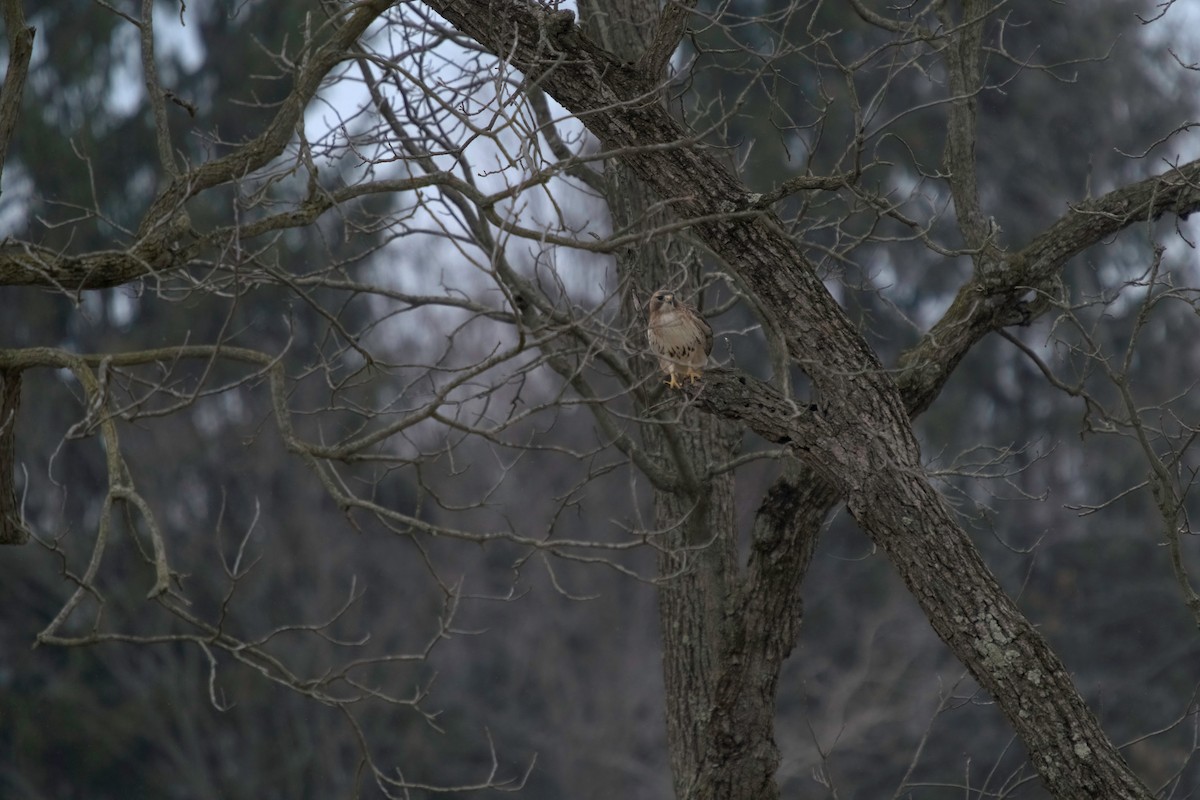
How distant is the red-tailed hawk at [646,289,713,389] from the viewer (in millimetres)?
4562

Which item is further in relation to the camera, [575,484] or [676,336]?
[575,484]

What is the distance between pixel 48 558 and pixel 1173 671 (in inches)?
540

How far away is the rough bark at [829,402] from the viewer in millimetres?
3684

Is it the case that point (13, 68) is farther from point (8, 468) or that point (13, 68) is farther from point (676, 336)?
point (676, 336)

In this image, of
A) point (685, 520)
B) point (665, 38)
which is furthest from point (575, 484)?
point (665, 38)

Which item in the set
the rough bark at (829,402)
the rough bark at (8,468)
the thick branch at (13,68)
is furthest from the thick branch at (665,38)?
the rough bark at (8,468)

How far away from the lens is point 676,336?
4.61 meters

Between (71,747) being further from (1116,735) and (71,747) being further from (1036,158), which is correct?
(1036,158)

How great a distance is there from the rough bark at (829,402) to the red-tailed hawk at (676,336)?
0.48 m

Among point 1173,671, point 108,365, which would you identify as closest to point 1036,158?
point 1173,671

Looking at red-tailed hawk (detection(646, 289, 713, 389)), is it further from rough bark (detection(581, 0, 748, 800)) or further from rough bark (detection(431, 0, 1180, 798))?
rough bark (detection(431, 0, 1180, 798))

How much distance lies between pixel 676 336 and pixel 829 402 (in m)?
0.82

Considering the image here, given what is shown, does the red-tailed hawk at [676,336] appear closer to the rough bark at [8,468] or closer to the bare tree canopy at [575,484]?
the bare tree canopy at [575,484]

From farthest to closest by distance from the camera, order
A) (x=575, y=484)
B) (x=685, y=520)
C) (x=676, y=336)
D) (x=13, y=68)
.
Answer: (x=575, y=484) → (x=685, y=520) → (x=676, y=336) → (x=13, y=68)
